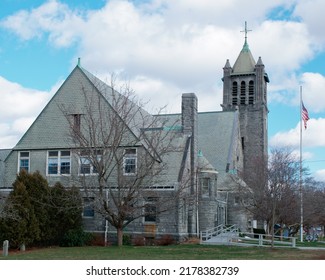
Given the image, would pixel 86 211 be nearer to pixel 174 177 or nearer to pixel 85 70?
pixel 174 177

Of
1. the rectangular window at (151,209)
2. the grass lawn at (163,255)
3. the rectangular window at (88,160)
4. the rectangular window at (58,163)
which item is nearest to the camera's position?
the grass lawn at (163,255)

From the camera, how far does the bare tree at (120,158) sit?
106 feet

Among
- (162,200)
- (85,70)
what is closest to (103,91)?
(85,70)

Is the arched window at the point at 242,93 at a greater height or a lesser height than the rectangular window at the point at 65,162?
greater

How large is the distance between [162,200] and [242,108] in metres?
42.7

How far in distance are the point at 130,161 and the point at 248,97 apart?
41539 mm

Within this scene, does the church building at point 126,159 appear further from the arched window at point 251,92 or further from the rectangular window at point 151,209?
the arched window at point 251,92

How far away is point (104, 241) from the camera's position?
120ft

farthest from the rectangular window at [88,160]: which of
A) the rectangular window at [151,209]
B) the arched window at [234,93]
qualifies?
the arched window at [234,93]

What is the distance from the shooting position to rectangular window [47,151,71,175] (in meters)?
39.2

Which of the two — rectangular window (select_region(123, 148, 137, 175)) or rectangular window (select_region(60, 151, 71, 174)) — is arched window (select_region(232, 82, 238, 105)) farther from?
rectangular window (select_region(60, 151, 71, 174))

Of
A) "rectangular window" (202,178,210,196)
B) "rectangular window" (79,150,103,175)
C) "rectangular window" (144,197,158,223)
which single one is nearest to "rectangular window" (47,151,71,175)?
"rectangular window" (79,150,103,175)

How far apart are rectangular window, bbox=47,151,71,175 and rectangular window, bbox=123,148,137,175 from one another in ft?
15.7

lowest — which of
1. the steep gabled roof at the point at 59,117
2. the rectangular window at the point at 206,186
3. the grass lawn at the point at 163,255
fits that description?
the grass lawn at the point at 163,255
